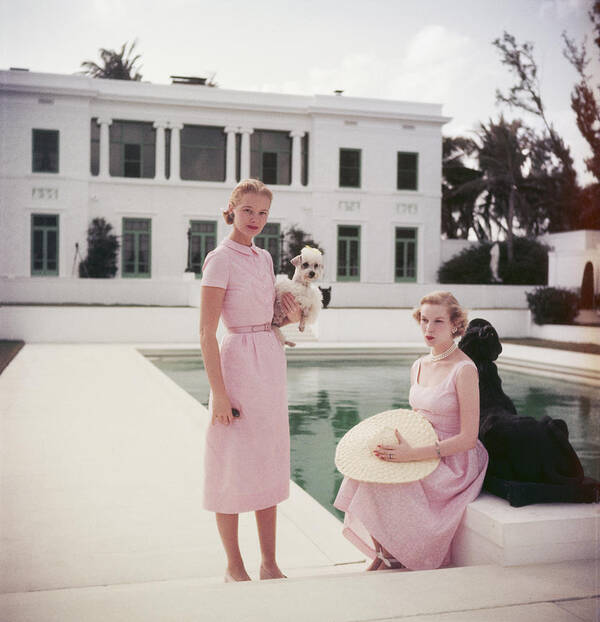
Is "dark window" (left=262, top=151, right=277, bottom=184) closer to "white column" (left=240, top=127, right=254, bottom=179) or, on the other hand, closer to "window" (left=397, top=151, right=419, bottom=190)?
"white column" (left=240, top=127, right=254, bottom=179)

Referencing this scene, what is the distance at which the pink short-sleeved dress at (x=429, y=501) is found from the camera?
2979 millimetres

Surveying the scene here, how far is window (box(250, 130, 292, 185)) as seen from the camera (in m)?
26.7

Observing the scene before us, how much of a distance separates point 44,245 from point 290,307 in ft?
74.5

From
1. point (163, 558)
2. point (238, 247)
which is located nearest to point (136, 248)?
point (163, 558)

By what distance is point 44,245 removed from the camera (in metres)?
24.0

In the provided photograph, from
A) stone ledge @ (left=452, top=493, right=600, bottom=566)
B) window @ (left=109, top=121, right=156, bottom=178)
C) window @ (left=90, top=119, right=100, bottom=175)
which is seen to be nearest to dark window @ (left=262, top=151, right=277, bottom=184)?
window @ (left=109, top=121, right=156, bottom=178)

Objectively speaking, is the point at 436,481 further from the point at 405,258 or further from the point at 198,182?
the point at 405,258

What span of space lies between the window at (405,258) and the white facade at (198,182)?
0.26 metres

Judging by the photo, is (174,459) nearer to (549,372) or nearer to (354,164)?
(549,372)

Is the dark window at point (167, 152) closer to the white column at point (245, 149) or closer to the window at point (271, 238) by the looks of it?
the white column at point (245, 149)

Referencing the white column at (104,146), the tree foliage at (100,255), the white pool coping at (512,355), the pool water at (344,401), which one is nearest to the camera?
the pool water at (344,401)

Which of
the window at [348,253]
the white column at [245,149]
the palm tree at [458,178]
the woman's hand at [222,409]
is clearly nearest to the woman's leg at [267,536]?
the woman's hand at [222,409]

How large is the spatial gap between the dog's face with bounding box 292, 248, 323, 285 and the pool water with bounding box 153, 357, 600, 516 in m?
2.45

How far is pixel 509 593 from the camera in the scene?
2.53 m
